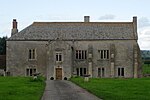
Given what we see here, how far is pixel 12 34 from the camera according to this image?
259ft

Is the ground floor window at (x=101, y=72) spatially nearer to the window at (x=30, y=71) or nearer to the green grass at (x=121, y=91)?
the window at (x=30, y=71)

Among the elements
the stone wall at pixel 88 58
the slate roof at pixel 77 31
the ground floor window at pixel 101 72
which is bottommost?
the ground floor window at pixel 101 72

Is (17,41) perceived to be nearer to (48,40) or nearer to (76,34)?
(48,40)

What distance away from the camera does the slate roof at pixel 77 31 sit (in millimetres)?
74938

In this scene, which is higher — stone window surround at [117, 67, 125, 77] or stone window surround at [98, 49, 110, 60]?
stone window surround at [98, 49, 110, 60]

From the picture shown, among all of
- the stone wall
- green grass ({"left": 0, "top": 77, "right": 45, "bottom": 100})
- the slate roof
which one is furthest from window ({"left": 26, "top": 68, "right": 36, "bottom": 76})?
green grass ({"left": 0, "top": 77, "right": 45, "bottom": 100})

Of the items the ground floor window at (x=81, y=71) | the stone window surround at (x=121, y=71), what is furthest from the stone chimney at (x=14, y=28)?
the stone window surround at (x=121, y=71)

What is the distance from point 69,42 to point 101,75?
7.89 meters

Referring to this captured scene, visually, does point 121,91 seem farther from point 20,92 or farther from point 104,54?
point 104,54

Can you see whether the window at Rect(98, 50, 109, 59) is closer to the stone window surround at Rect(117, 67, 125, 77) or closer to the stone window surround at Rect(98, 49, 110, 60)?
the stone window surround at Rect(98, 49, 110, 60)

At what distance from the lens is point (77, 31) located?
7669 cm

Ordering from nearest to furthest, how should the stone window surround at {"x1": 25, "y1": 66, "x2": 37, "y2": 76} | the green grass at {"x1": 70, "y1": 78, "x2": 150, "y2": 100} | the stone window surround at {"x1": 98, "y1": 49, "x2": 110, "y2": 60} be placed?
1. the green grass at {"x1": 70, "y1": 78, "x2": 150, "y2": 100}
2. the stone window surround at {"x1": 25, "y1": 66, "x2": 37, "y2": 76}
3. the stone window surround at {"x1": 98, "y1": 49, "x2": 110, "y2": 60}

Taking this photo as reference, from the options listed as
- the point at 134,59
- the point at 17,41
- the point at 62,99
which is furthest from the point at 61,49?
the point at 62,99

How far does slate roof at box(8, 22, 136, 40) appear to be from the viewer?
74.9 meters
